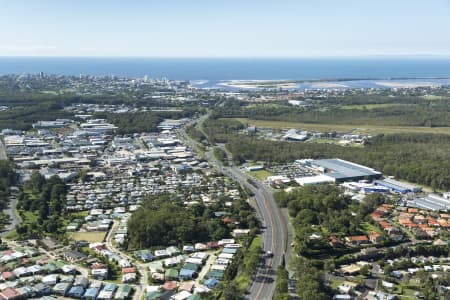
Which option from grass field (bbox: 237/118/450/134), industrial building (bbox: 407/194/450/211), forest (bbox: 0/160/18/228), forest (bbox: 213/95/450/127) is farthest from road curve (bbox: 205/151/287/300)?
forest (bbox: 213/95/450/127)

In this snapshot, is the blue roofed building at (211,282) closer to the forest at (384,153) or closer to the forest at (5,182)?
the forest at (5,182)

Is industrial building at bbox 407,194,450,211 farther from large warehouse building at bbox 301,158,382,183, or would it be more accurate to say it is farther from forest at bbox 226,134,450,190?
large warehouse building at bbox 301,158,382,183

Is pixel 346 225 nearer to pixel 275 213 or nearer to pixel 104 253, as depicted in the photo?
pixel 275 213

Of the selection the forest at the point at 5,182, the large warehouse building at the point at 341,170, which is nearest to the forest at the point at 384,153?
the large warehouse building at the point at 341,170

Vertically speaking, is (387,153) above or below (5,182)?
above

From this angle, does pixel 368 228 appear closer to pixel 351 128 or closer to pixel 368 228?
pixel 368 228

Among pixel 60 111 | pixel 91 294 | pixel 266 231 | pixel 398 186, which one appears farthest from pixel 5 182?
pixel 60 111
